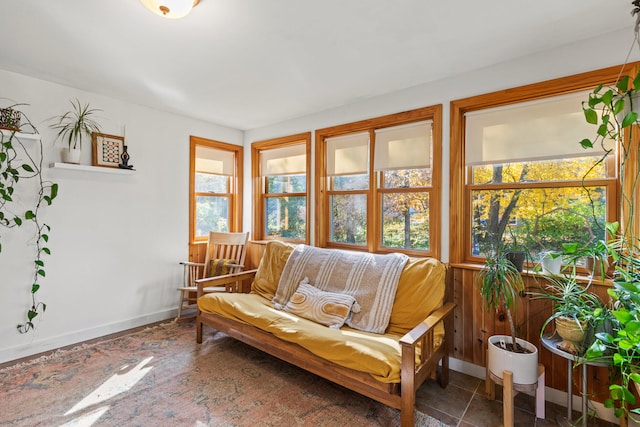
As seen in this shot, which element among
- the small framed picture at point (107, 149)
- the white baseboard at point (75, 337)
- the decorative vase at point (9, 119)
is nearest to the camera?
the decorative vase at point (9, 119)

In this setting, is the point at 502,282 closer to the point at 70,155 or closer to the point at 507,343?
the point at 507,343

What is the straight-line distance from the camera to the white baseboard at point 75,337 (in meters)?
2.66

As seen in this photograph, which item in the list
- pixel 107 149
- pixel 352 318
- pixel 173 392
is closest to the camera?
pixel 173 392

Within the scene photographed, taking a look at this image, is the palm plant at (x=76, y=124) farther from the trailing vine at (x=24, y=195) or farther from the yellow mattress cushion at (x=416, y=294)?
the yellow mattress cushion at (x=416, y=294)

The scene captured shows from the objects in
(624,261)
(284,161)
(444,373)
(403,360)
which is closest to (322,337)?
(403,360)

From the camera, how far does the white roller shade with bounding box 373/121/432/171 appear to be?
2826 mm

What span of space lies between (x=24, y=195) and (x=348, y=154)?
3053 millimetres

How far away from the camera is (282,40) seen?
2.11 meters

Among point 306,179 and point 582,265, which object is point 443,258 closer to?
point 582,265

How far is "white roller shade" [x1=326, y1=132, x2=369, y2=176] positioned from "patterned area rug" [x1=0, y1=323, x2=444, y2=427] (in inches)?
80.2

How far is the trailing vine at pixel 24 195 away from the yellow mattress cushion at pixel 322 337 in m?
1.44

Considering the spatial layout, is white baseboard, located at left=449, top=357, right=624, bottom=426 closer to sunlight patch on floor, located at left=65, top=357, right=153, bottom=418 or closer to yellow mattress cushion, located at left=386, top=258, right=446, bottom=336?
yellow mattress cushion, located at left=386, top=258, right=446, bottom=336

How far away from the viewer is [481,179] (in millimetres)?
2578

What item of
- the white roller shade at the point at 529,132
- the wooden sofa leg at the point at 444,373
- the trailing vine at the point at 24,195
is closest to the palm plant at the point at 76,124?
the trailing vine at the point at 24,195
